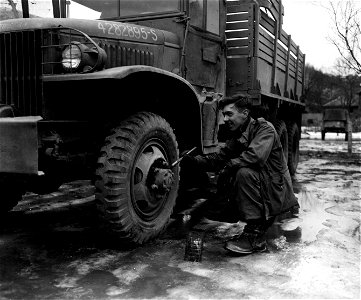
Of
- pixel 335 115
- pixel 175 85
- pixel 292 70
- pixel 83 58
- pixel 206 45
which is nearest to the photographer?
pixel 83 58

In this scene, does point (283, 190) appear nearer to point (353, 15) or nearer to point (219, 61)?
point (219, 61)

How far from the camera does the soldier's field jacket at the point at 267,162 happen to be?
357 centimetres

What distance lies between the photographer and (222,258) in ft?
11.1

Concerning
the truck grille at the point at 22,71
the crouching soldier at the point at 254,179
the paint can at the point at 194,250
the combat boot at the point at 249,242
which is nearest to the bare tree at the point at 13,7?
the truck grille at the point at 22,71

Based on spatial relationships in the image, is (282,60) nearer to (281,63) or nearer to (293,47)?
(281,63)

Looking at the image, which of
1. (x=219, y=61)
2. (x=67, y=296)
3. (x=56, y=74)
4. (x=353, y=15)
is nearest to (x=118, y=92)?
(x=56, y=74)

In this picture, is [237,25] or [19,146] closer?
[19,146]

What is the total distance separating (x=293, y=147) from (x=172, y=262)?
19.5ft

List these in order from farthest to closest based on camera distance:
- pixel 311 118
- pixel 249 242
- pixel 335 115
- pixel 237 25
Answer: pixel 311 118, pixel 335 115, pixel 237 25, pixel 249 242

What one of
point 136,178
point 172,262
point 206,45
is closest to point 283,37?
point 206,45

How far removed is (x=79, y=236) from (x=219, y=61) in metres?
2.76

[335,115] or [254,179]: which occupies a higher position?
[335,115]

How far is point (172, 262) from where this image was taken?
10.7ft

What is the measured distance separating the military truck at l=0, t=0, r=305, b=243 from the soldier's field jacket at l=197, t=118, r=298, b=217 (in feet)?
2.06
